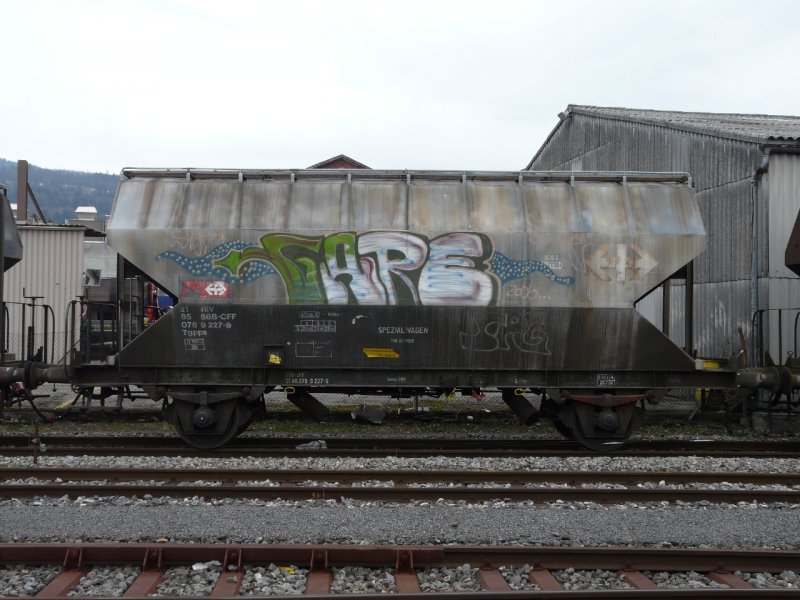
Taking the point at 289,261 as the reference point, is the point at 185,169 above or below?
above

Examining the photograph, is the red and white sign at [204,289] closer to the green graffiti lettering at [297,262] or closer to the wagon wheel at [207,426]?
the green graffiti lettering at [297,262]

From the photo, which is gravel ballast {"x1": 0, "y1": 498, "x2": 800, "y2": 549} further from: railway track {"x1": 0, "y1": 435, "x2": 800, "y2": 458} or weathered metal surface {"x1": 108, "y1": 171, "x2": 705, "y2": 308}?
weathered metal surface {"x1": 108, "y1": 171, "x2": 705, "y2": 308}

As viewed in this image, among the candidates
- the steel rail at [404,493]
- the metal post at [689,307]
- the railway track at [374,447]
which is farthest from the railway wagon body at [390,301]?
the steel rail at [404,493]

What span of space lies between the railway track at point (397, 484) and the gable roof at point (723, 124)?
8.75 metres

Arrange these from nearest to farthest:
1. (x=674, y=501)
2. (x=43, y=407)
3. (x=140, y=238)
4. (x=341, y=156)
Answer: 1. (x=674, y=501)
2. (x=140, y=238)
3. (x=43, y=407)
4. (x=341, y=156)

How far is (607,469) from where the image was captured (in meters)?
9.74

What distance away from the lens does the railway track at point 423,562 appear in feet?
18.4

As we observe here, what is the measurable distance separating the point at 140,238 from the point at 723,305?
12.5m

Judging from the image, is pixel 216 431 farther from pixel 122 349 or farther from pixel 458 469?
pixel 458 469

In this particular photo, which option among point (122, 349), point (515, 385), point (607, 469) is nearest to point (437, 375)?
point (515, 385)

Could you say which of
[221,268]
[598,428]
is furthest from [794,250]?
[221,268]

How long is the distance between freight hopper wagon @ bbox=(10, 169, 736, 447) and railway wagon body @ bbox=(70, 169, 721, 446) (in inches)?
0.9

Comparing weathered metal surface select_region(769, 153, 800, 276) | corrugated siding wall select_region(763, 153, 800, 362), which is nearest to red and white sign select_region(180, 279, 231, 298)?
corrugated siding wall select_region(763, 153, 800, 362)

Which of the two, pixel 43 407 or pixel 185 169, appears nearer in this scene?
pixel 185 169
